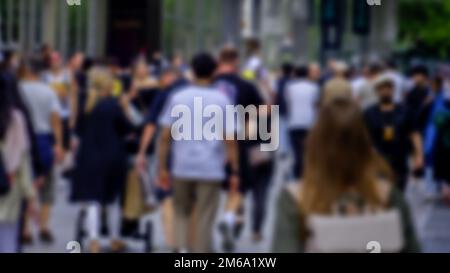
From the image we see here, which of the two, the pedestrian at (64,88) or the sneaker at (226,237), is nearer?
the sneaker at (226,237)

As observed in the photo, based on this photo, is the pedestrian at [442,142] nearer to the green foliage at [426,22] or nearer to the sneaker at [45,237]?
the sneaker at [45,237]

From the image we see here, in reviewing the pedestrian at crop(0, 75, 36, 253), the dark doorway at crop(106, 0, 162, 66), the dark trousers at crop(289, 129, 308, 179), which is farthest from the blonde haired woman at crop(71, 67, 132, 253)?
the dark doorway at crop(106, 0, 162, 66)

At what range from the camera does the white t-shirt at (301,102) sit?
1675cm

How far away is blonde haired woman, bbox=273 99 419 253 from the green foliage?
6499cm

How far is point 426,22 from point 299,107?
190ft

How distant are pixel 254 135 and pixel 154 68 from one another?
983cm

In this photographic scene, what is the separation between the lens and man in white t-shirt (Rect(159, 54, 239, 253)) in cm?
1009

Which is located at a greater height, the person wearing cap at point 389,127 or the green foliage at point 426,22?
the person wearing cap at point 389,127

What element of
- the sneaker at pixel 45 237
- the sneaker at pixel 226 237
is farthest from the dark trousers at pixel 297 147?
the sneaker at pixel 45 237

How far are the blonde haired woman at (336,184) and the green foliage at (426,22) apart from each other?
213 feet

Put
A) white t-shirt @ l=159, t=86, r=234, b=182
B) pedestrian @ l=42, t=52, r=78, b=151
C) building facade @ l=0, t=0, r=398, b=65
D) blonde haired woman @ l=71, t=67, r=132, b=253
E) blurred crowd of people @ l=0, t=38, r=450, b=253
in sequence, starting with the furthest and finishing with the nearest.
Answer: building facade @ l=0, t=0, r=398, b=65
pedestrian @ l=42, t=52, r=78, b=151
blonde haired woman @ l=71, t=67, r=132, b=253
white t-shirt @ l=159, t=86, r=234, b=182
blurred crowd of people @ l=0, t=38, r=450, b=253

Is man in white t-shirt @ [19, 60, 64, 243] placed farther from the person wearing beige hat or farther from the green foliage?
the green foliage
